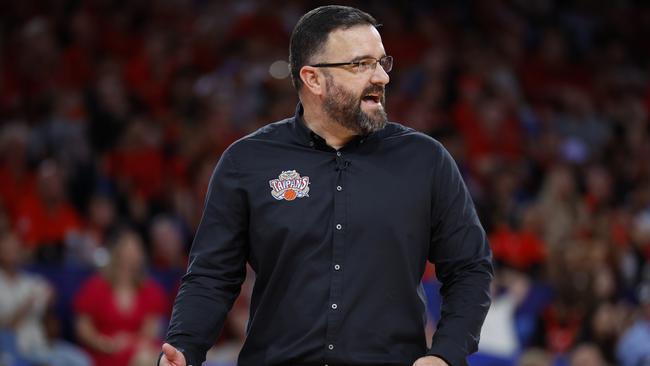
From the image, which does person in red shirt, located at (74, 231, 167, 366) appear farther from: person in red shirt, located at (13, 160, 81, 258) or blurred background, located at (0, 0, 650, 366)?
person in red shirt, located at (13, 160, 81, 258)

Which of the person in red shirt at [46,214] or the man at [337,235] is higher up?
the man at [337,235]

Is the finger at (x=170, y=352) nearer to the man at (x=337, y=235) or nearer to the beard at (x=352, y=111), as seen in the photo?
the man at (x=337, y=235)

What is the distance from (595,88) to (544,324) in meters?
5.27

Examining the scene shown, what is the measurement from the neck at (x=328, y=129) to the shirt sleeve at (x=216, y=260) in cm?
27

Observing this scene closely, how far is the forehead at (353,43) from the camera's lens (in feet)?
10.5

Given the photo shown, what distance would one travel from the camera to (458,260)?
3.18m

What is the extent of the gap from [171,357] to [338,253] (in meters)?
0.53

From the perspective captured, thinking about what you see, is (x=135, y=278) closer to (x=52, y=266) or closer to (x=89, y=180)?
(x=52, y=266)

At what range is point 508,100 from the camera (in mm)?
11781

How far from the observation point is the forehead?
3.21 meters

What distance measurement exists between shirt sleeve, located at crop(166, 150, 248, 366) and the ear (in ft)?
1.01

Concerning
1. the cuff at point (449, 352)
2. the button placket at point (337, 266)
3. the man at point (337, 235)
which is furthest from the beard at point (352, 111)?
the cuff at point (449, 352)

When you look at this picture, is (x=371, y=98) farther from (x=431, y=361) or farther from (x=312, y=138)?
(x=431, y=361)

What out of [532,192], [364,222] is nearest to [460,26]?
[532,192]
